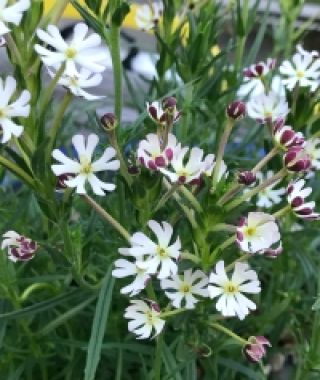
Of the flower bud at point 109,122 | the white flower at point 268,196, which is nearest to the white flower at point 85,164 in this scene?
the flower bud at point 109,122

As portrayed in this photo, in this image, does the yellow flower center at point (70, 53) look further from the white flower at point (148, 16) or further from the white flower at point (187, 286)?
the white flower at point (148, 16)

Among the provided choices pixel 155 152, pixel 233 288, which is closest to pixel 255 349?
pixel 233 288

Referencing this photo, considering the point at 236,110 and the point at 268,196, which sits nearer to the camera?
the point at 236,110

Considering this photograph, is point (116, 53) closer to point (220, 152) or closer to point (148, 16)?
point (220, 152)

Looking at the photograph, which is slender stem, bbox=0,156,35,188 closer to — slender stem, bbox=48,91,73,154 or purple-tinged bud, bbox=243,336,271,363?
slender stem, bbox=48,91,73,154

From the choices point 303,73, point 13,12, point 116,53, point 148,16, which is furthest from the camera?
point 148,16

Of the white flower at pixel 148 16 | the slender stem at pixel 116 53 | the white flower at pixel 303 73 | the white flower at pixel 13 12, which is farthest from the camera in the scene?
the white flower at pixel 148 16
